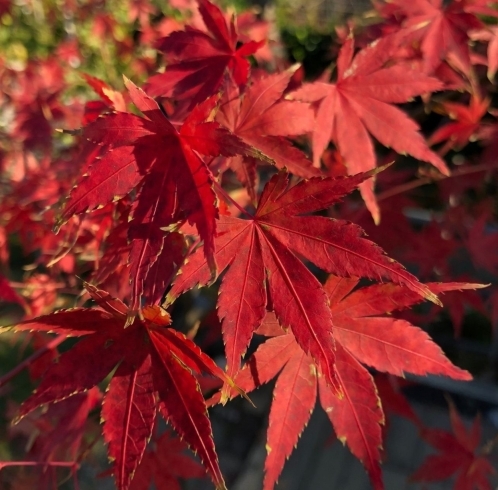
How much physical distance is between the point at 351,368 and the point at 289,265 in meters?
0.18

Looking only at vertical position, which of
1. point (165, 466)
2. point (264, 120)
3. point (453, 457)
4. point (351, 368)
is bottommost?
point (453, 457)

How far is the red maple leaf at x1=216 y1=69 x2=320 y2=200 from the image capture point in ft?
2.03

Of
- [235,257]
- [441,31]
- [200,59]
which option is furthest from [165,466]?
[441,31]

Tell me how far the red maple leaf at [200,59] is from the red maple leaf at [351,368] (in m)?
0.33

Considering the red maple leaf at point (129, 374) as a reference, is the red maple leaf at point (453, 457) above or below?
below

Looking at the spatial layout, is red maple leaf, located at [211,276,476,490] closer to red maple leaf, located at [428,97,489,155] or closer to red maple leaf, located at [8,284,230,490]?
red maple leaf, located at [8,284,230,490]

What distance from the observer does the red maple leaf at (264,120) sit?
0.62 metres

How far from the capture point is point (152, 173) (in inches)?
19.1

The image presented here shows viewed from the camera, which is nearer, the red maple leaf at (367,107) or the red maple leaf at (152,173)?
the red maple leaf at (152,173)

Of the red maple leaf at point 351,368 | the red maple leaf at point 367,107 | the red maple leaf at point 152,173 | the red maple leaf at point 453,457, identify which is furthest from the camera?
the red maple leaf at point 453,457

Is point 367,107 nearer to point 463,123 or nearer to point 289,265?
point 289,265

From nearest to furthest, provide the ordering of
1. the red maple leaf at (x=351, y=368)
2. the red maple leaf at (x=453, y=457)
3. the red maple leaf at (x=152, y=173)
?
the red maple leaf at (x=152, y=173)
the red maple leaf at (x=351, y=368)
the red maple leaf at (x=453, y=457)

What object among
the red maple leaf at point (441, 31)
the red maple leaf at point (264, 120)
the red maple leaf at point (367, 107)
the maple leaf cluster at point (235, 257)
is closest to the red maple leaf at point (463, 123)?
the maple leaf cluster at point (235, 257)

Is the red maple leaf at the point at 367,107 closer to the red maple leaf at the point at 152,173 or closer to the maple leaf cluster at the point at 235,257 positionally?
the maple leaf cluster at the point at 235,257
